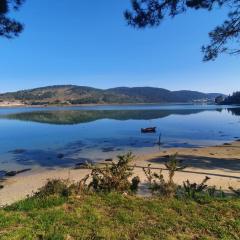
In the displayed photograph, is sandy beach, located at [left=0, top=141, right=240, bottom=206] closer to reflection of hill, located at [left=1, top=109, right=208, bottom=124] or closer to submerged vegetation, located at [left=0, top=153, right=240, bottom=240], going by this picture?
submerged vegetation, located at [left=0, top=153, right=240, bottom=240]

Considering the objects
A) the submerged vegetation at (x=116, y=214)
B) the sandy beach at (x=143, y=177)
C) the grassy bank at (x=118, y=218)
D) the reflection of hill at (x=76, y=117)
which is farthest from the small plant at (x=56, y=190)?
the reflection of hill at (x=76, y=117)

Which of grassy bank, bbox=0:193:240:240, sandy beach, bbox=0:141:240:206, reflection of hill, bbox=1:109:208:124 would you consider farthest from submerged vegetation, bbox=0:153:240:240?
reflection of hill, bbox=1:109:208:124

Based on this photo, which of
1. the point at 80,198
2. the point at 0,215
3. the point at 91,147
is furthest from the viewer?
the point at 91,147

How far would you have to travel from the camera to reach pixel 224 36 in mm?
19016

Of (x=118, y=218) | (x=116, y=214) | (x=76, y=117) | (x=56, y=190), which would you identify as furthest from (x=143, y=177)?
(x=76, y=117)

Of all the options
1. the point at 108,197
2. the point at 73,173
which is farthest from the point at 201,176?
the point at 108,197

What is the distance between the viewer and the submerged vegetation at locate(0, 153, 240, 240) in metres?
6.21

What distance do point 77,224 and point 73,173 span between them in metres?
13.7

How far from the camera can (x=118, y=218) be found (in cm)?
700

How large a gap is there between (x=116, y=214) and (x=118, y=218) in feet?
0.83

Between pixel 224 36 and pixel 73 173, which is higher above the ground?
pixel 224 36

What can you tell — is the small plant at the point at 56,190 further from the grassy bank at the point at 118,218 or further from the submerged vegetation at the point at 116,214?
the grassy bank at the point at 118,218

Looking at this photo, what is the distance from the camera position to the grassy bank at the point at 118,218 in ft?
20.2

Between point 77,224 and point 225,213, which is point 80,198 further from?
point 225,213
